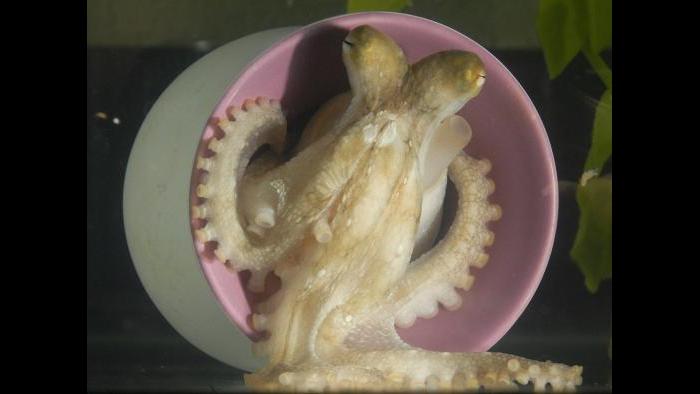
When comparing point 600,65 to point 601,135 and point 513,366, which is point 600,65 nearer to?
point 601,135

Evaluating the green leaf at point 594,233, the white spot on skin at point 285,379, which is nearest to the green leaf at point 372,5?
the green leaf at point 594,233

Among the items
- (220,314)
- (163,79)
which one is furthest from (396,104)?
(163,79)

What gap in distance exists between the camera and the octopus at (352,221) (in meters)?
0.54

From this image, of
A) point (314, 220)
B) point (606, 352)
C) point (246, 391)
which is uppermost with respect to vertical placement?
point (314, 220)

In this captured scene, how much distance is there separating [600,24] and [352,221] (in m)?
0.34

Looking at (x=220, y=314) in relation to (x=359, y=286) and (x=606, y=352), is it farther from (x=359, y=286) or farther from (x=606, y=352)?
(x=606, y=352)

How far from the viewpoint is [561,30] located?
750 millimetres

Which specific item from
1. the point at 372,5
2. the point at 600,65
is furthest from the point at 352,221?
the point at 600,65

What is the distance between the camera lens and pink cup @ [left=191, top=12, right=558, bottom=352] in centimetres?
57

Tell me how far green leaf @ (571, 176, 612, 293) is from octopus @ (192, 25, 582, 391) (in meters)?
0.24

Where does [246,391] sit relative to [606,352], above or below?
above

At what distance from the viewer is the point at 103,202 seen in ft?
2.66

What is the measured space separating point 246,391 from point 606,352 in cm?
41

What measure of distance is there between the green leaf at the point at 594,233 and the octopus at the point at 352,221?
24cm
